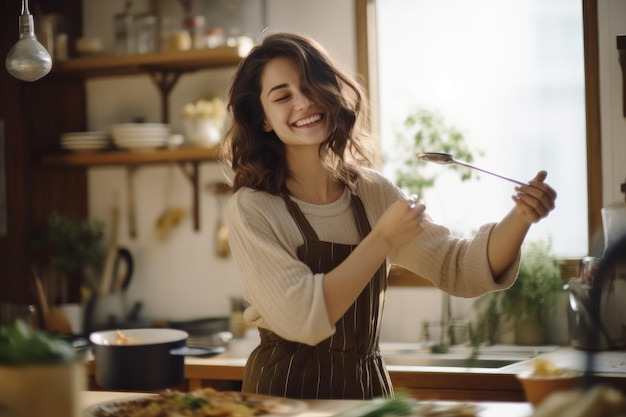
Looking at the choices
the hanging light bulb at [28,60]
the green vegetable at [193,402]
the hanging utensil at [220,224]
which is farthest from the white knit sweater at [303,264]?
the hanging utensil at [220,224]

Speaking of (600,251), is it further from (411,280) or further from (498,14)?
(498,14)

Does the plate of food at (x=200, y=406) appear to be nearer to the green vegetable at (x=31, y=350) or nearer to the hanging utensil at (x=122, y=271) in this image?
the green vegetable at (x=31, y=350)

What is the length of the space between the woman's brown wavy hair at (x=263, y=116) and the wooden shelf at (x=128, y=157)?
1380 mm

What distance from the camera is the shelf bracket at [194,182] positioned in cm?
398

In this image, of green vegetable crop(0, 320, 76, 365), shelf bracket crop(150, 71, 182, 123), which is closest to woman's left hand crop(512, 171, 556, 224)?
green vegetable crop(0, 320, 76, 365)

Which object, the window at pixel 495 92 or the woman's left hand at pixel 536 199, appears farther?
the window at pixel 495 92

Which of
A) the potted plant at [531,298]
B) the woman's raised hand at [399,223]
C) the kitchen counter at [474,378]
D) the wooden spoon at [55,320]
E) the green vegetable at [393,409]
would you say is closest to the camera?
the green vegetable at [393,409]

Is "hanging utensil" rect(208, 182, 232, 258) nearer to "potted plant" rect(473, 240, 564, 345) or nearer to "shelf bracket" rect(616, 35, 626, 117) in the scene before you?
"potted plant" rect(473, 240, 564, 345)

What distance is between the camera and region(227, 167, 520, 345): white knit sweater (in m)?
1.91

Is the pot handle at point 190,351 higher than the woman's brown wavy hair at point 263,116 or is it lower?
lower

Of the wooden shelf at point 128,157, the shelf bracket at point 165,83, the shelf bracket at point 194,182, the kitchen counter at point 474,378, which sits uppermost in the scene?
the shelf bracket at point 165,83

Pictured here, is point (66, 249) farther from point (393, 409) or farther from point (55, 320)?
point (393, 409)

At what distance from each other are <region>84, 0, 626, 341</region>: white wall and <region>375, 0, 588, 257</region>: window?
0.27m

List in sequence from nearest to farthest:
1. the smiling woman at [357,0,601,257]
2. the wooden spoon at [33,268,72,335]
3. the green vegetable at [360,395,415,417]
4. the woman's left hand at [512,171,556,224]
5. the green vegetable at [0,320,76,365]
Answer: the green vegetable at [0,320,76,365]
the green vegetable at [360,395,415,417]
the woman's left hand at [512,171,556,224]
the smiling woman at [357,0,601,257]
the wooden spoon at [33,268,72,335]
